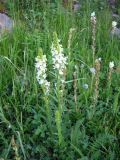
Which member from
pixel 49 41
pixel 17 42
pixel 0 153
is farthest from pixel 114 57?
pixel 0 153

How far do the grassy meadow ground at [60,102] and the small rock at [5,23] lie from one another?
13 centimetres

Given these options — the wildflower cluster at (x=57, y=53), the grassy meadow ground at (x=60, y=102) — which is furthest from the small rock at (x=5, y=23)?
the wildflower cluster at (x=57, y=53)

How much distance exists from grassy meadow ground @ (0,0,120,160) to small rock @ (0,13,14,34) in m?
0.13

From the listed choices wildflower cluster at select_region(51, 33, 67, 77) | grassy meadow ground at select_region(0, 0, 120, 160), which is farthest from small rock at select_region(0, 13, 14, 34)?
wildflower cluster at select_region(51, 33, 67, 77)

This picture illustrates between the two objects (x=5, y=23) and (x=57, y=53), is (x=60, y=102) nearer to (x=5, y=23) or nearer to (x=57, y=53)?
(x=57, y=53)

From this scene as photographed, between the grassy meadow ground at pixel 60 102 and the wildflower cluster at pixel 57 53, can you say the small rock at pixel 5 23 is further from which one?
the wildflower cluster at pixel 57 53

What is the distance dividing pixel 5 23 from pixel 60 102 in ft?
7.00

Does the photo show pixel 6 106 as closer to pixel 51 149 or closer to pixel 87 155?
pixel 51 149

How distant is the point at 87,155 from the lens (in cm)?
291

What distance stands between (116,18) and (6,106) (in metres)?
2.90

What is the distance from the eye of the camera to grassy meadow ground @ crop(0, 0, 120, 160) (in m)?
2.94

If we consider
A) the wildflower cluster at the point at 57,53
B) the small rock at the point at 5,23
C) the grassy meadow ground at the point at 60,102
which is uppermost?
the wildflower cluster at the point at 57,53

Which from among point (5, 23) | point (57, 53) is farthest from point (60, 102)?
point (5, 23)

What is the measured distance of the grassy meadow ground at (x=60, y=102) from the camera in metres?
2.94
